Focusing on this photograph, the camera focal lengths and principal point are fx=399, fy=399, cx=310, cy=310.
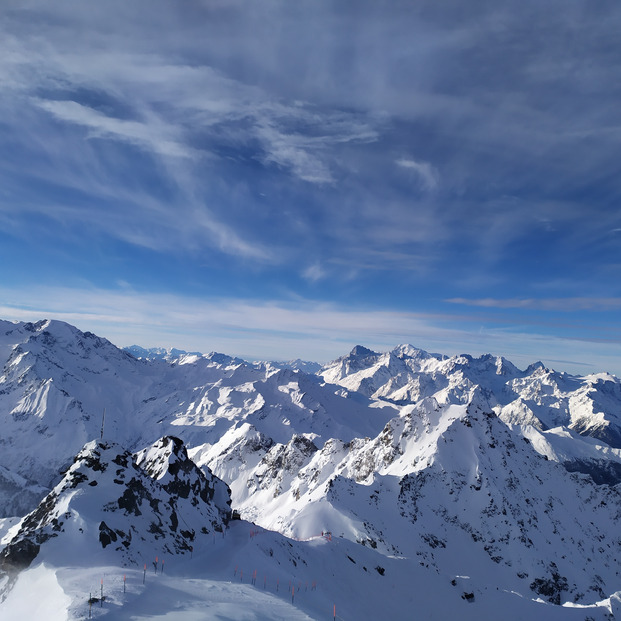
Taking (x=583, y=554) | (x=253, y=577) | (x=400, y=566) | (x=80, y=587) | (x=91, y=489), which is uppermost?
(x=91, y=489)

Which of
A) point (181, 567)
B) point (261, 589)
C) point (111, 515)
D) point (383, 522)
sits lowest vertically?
point (383, 522)

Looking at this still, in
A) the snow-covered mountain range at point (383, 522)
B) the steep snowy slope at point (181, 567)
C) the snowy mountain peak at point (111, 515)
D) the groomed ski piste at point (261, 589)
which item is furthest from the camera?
the snow-covered mountain range at point (383, 522)

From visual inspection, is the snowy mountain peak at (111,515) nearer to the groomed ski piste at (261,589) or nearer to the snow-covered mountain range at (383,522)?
the snow-covered mountain range at (383,522)

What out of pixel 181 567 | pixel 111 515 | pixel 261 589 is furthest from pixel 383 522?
pixel 111 515

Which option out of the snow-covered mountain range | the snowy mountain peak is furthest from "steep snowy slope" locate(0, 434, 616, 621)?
the snow-covered mountain range

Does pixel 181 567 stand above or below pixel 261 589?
above

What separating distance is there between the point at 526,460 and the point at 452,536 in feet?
214

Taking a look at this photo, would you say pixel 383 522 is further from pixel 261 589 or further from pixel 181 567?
pixel 181 567

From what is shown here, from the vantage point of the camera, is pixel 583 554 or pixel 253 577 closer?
pixel 253 577

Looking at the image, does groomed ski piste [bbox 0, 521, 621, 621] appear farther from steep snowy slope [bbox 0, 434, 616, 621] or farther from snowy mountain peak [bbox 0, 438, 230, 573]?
snowy mountain peak [bbox 0, 438, 230, 573]

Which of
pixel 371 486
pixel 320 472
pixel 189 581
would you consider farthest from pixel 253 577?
pixel 320 472

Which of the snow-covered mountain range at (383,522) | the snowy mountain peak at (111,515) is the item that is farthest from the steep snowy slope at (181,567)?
the snow-covered mountain range at (383,522)

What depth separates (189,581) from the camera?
126 ft

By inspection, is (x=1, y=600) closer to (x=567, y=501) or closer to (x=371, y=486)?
(x=371, y=486)
